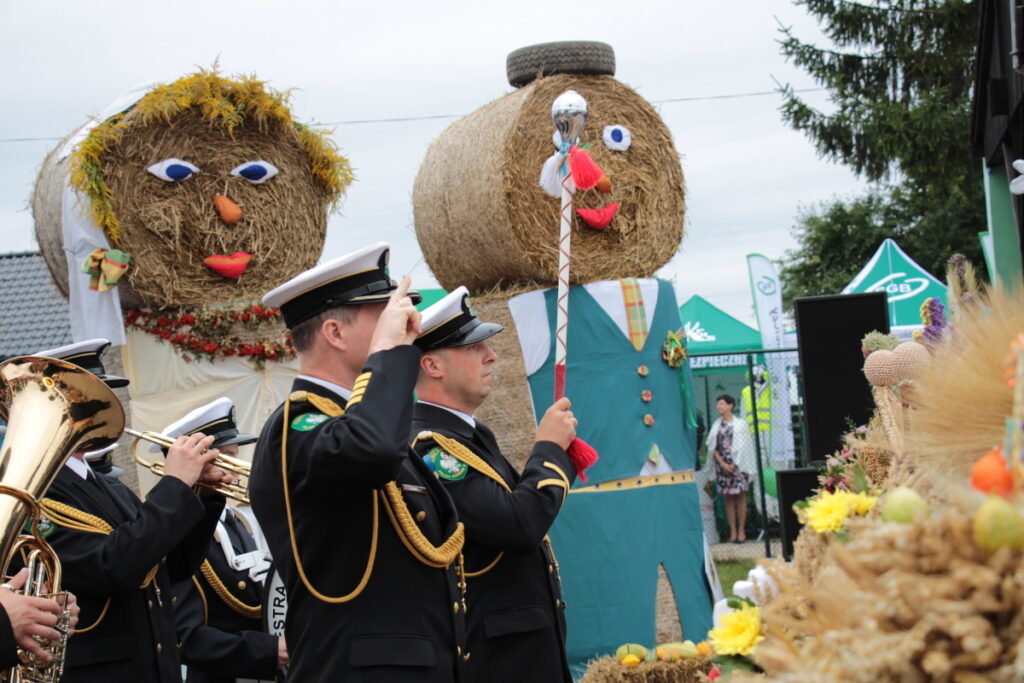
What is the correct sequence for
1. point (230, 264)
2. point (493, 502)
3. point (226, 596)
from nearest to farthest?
point (493, 502)
point (226, 596)
point (230, 264)

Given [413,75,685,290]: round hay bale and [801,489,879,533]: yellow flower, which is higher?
[413,75,685,290]: round hay bale

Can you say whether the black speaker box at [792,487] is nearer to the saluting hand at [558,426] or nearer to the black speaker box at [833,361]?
the black speaker box at [833,361]

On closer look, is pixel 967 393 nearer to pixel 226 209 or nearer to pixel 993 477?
pixel 993 477

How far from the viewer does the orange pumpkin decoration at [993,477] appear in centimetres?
115

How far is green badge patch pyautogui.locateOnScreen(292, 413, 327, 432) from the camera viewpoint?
2607 millimetres

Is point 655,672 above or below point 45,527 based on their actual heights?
below

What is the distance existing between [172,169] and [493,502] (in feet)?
13.6

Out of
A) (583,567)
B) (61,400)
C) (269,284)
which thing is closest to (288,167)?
(269,284)

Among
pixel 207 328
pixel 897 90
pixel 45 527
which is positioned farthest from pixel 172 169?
pixel 897 90

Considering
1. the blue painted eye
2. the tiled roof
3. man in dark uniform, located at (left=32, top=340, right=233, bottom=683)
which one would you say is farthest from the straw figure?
the tiled roof

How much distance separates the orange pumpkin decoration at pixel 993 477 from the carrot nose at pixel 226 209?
6.08m

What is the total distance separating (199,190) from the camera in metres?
6.81

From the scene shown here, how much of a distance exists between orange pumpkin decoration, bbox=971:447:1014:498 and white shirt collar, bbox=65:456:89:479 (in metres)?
3.04

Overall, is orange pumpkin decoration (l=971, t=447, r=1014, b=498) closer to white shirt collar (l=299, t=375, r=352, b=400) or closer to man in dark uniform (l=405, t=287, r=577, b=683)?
white shirt collar (l=299, t=375, r=352, b=400)
